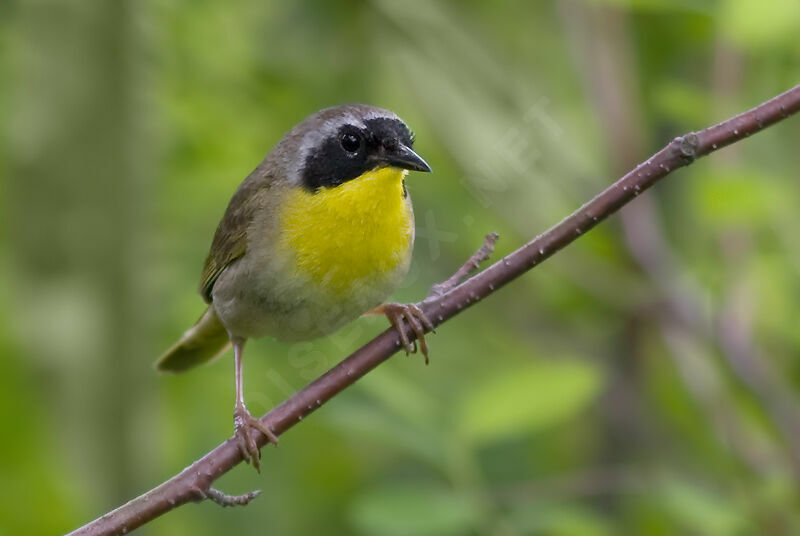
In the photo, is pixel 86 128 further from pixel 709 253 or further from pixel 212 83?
pixel 709 253

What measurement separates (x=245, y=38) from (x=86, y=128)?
119 centimetres

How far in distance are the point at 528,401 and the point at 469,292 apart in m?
1.31

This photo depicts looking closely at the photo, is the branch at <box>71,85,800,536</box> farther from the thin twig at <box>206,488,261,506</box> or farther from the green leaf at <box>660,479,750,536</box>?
the green leaf at <box>660,479,750,536</box>

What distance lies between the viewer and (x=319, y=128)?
11.3 ft

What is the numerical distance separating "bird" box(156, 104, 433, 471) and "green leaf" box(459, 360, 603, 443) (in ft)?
2.14

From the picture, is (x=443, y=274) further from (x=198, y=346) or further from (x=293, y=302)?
(x=293, y=302)

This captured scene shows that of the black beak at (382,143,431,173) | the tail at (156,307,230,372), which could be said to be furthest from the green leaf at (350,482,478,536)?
the black beak at (382,143,431,173)

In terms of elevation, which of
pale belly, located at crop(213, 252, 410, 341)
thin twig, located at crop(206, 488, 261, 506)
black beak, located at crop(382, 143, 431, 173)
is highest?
black beak, located at crop(382, 143, 431, 173)

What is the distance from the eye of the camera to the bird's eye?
3337 millimetres

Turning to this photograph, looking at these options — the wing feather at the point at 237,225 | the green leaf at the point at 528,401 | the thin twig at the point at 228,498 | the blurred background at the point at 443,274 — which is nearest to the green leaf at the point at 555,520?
the blurred background at the point at 443,274

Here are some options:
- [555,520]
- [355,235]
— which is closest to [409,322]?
[355,235]

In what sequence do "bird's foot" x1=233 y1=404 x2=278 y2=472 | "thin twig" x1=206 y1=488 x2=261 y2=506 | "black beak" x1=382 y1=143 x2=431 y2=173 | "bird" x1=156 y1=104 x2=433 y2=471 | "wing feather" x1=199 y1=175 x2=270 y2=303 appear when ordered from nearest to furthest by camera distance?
"thin twig" x1=206 y1=488 x2=261 y2=506, "bird's foot" x1=233 y1=404 x2=278 y2=472, "black beak" x1=382 y1=143 x2=431 y2=173, "bird" x1=156 y1=104 x2=433 y2=471, "wing feather" x1=199 y1=175 x2=270 y2=303

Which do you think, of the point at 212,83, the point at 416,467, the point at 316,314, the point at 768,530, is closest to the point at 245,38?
the point at 212,83

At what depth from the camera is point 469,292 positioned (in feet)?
8.79
